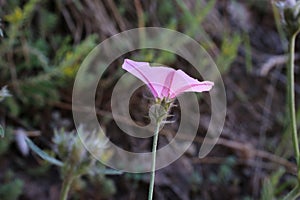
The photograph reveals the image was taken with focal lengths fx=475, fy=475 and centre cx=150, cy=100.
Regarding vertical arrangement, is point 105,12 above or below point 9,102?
above

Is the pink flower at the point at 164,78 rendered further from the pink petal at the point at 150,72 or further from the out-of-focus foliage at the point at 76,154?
the out-of-focus foliage at the point at 76,154

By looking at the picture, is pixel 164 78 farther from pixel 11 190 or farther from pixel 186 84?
pixel 11 190

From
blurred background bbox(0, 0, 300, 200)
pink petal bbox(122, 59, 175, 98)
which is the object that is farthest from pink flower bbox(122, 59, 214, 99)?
blurred background bbox(0, 0, 300, 200)

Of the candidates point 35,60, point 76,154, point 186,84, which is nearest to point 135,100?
point 35,60

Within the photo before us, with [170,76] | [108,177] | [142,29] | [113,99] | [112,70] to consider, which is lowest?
[108,177]

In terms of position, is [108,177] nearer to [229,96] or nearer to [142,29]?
[142,29]

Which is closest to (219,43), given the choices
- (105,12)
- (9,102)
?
(105,12)
